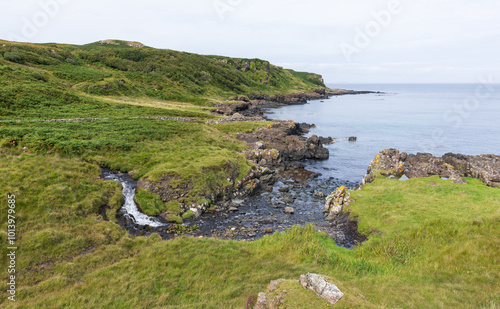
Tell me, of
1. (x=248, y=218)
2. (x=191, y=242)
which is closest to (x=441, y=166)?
(x=248, y=218)

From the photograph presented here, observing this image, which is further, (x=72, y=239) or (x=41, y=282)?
Answer: (x=72, y=239)

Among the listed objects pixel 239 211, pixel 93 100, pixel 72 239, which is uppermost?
pixel 93 100

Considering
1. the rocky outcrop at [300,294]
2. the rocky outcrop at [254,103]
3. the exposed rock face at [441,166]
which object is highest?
the rocky outcrop at [254,103]

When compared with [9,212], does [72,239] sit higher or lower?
lower

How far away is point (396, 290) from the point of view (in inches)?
568

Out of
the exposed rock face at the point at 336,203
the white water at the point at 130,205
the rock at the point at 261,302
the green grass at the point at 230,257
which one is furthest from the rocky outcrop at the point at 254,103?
the rock at the point at 261,302

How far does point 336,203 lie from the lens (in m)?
29.9

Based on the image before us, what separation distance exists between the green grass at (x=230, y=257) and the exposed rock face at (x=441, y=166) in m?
6.09

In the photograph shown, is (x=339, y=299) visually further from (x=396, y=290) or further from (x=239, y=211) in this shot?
(x=239, y=211)

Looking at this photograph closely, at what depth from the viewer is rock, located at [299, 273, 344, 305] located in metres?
11.1

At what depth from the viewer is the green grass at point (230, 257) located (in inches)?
548

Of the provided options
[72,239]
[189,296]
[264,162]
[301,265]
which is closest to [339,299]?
[301,265]

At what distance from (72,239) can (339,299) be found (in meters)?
20.0

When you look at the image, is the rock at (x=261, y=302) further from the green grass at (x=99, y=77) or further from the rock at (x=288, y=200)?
the green grass at (x=99, y=77)
